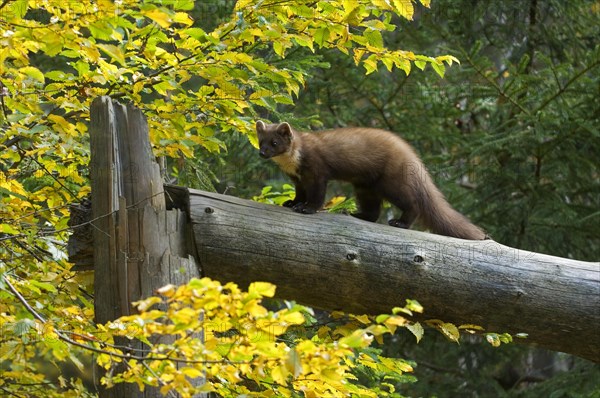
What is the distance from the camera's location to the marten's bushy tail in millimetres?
6121

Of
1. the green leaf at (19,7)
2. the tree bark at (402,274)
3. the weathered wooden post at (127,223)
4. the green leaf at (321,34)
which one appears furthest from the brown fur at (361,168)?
the green leaf at (19,7)

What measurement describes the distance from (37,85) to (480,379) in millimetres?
8150

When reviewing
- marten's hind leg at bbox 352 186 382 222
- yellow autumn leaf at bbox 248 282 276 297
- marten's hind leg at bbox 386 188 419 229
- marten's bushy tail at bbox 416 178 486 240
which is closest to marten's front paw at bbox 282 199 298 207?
marten's hind leg at bbox 352 186 382 222

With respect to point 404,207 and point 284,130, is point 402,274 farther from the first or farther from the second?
point 284,130

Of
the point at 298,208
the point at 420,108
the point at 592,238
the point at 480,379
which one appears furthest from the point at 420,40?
the point at 298,208

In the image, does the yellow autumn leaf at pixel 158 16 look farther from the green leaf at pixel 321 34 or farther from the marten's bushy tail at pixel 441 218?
the marten's bushy tail at pixel 441 218

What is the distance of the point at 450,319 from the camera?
17.1 feet

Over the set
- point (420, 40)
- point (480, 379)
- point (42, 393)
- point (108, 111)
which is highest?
point (420, 40)

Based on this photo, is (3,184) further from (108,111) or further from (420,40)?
(420,40)

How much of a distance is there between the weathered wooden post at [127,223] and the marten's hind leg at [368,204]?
101 inches

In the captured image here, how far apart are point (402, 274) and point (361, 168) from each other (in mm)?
2130

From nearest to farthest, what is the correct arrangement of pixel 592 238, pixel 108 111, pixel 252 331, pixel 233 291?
1. pixel 233 291
2. pixel 252 331
3. pixel 108 111
4. pixel 592 238

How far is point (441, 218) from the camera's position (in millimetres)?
6395

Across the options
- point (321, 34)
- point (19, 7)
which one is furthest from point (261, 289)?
point (321, 34)
